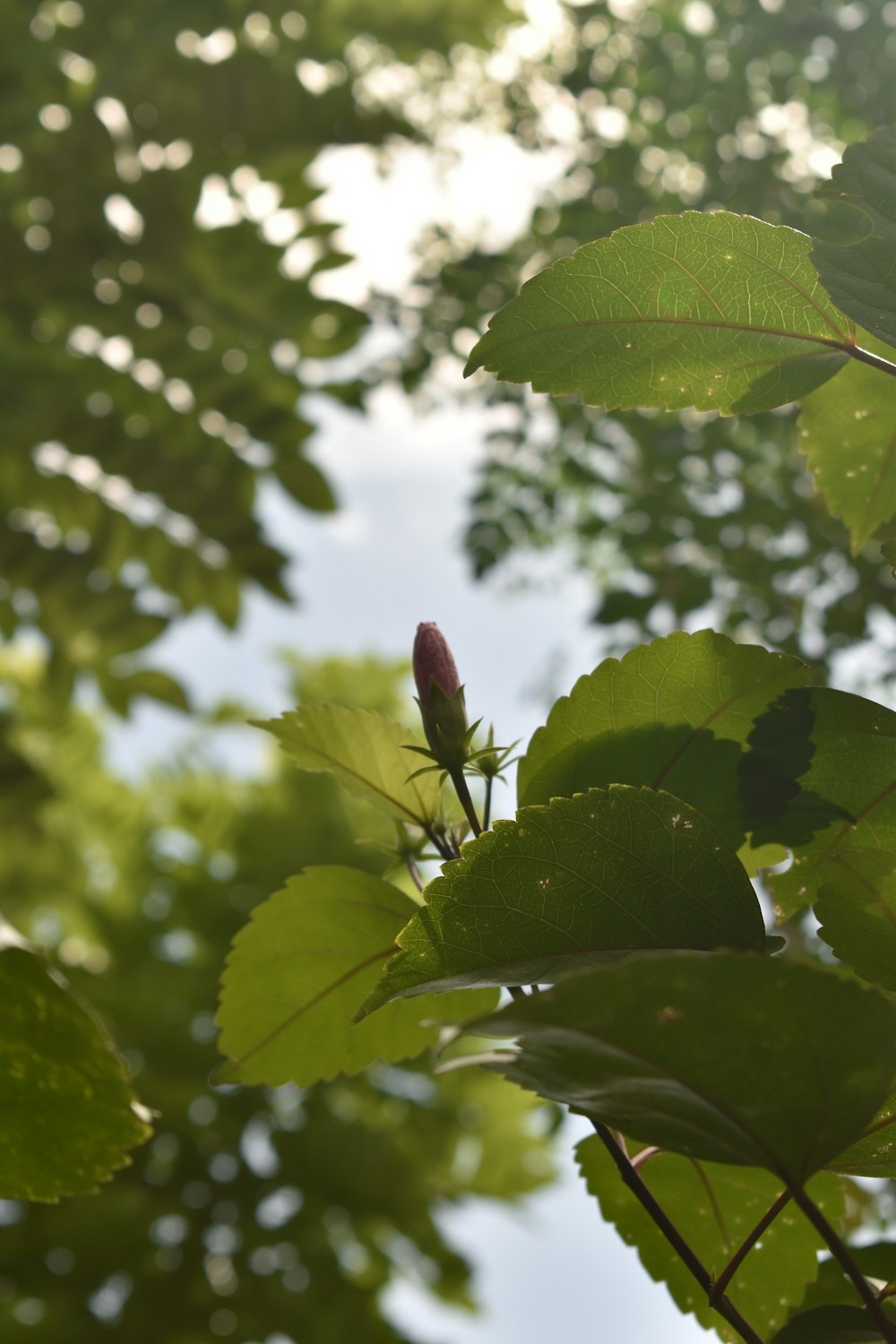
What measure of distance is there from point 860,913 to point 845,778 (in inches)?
1.6

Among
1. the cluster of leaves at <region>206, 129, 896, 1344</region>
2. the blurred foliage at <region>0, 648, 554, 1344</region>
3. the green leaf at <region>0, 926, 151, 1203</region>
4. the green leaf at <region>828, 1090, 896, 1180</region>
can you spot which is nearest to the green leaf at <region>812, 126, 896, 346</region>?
the cluster of leaves at <region>206, 129, 896, 1344</region>

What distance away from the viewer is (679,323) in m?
0.33

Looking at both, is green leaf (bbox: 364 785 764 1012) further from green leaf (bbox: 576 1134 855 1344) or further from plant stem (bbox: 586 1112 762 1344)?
green leaf (bbox: 576 1134 855 1344)

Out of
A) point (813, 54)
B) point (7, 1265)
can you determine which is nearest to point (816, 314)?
point (813, 54)

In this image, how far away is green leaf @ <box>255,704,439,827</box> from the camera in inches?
14.8

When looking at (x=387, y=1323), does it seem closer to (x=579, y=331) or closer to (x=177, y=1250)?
(x=177, y=1250)

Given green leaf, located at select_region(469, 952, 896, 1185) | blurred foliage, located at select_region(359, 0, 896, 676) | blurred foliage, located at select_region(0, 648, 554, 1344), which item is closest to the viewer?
green leaf, located at select_region(469, 952, 896, 1185)

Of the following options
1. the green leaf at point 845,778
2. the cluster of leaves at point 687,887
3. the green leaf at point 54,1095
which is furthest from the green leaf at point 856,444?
the green leaf at point 54,1095

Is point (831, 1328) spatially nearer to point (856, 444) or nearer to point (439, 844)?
point (439, 844)

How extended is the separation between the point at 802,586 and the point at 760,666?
1127 mm

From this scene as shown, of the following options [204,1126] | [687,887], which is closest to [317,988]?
[687,887]

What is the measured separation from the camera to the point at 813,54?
2139 millimetres

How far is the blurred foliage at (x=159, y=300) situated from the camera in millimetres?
1784

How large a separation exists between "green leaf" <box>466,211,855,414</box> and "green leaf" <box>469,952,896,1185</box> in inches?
7.1
